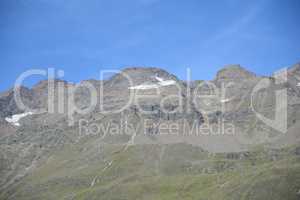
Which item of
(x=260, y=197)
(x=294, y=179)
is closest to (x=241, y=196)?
(x=260, y=197)

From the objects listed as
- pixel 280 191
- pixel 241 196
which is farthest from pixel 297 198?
pixel 241 196

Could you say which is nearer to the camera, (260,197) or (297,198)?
(297,198)

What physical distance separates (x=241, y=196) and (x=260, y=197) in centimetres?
951

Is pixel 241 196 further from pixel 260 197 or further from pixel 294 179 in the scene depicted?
pixel 294 179

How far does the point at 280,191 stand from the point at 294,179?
8774mm

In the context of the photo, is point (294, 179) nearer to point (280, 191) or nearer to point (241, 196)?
point (280, 191)

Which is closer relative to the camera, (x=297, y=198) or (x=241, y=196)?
(x=297, y=198)

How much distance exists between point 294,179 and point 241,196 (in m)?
22.9

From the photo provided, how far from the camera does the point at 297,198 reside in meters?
176

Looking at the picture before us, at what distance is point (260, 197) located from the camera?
19000 centimetres

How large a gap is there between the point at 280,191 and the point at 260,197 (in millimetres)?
8439

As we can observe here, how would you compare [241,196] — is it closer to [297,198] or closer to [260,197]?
[260,197]

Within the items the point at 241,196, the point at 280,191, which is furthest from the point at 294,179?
the point at 241,196

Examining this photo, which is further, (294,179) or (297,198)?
(294,179)
